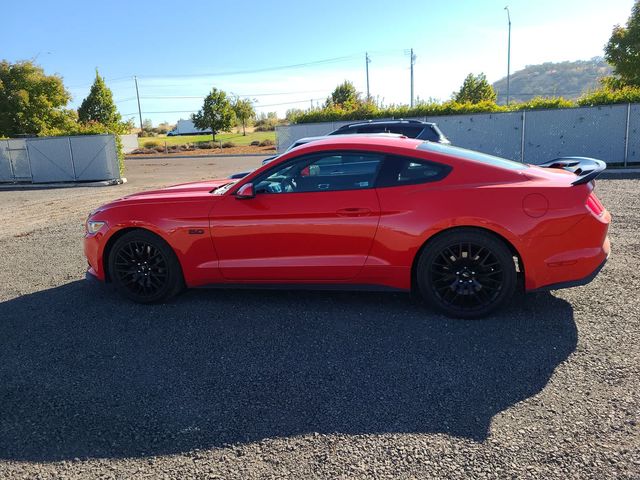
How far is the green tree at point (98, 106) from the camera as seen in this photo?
1555 inches

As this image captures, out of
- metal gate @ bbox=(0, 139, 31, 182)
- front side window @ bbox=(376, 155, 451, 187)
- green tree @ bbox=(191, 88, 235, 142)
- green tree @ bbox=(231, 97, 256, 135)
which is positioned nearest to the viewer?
front side window @ bbox=(376, 155, 451, 187)

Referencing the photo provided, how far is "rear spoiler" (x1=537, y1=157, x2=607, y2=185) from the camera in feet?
13.4

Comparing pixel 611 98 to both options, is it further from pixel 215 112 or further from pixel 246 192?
pixel 215 112

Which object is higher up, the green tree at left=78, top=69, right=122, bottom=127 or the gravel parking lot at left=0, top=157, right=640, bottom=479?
the green tree at left=78, top=69, right=122, bottom=127

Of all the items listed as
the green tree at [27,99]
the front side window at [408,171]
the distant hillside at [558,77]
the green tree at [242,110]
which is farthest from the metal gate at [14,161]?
the distant hillside at [558,77]

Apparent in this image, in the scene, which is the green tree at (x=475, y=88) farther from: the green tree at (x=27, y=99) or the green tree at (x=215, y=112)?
the green tree at (x=27, y=99)

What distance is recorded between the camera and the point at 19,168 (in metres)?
19.3

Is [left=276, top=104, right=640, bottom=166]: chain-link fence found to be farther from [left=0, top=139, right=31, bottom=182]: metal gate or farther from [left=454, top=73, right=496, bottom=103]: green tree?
[left=454, top=73, right=496, bottom=103]: green tree

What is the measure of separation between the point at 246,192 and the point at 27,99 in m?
26.6

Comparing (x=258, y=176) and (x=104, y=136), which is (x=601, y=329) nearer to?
(x=258, y=176)

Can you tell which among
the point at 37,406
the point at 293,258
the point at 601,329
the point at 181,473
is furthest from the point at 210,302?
the point at 601,329

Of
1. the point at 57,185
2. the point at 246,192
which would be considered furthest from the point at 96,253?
the point at 57,185

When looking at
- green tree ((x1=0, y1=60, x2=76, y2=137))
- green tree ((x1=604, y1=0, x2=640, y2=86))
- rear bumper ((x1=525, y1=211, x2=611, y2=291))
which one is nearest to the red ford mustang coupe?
rear bumper ((x1=525, y1=211, x2=611, y2=291))

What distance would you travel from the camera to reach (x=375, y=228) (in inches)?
168
